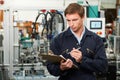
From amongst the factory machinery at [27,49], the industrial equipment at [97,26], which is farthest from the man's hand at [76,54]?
the industrial equipment at [97,26]

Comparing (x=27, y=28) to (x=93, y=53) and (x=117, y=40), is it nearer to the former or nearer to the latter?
(x=117, y=40)

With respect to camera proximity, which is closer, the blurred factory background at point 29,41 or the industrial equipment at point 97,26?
the blurred factory background at point 29,41

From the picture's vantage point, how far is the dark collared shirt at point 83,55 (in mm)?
2021

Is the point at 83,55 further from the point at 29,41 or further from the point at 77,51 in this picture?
the point at 29,41

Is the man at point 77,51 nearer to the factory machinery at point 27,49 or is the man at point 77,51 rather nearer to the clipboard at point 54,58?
the clipboard at point 54,58

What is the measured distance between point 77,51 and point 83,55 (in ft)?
0.27

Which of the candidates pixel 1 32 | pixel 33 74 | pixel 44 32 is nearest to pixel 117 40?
pixel 44 32

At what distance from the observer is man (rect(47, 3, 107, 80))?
6.55 feet

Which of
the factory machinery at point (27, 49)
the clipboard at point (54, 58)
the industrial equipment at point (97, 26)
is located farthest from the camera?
the industrial equipment at point (97, 26)

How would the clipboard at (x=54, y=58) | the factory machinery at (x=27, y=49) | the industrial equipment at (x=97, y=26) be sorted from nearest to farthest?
the clipboard at (x=54, y=58) → the factory machinery at (x=27, y=49) → the industrial equipment at (x=97, y=26)

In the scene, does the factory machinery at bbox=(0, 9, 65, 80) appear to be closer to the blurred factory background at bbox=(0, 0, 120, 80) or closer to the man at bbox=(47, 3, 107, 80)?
the blurred factory background at bbox=(0, 0, 120, 80)

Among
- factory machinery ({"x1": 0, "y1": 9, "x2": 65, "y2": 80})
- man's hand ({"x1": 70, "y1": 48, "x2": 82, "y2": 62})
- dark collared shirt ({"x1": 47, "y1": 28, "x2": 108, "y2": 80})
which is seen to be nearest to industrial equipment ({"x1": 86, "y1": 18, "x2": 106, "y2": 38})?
factory machinery ({"x1": 0, "y1": 9, "x2": 65, "y2": 80})

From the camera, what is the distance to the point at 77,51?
1978 millimetres

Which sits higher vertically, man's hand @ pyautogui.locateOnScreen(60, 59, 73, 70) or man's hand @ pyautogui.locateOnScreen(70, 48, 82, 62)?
man's hand @ pyautogui.locateOnScreen(70, 48, 82, 62)
